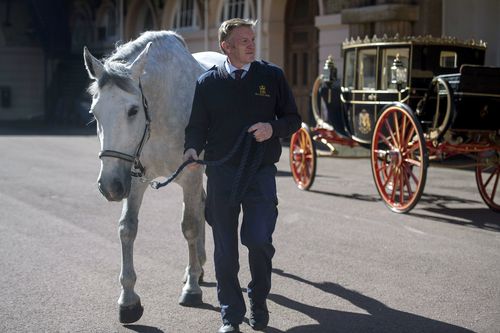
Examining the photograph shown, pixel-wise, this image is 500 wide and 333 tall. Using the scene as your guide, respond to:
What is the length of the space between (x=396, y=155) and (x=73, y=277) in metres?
4.15

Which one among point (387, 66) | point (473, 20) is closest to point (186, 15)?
point (473, 20)

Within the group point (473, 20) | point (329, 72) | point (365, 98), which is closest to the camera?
point (365, 98)

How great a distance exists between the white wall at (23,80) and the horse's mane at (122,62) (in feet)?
93.0

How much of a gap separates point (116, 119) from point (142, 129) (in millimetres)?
215

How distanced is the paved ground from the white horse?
0.29m

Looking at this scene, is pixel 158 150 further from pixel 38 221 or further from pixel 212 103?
pixel 38 221

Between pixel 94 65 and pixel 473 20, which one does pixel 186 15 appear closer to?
pixel 473 20

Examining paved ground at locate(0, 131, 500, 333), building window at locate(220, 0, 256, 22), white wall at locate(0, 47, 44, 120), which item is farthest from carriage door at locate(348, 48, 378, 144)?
white wall at locate(0, 47, 44, 120)

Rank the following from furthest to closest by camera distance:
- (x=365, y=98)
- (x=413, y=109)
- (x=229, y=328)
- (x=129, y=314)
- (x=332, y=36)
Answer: (x=332, y=36), (x=365, y=98), (x=413, y=109), (x=129, y=314), (x=229, y=328)

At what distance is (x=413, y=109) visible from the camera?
8977 mm

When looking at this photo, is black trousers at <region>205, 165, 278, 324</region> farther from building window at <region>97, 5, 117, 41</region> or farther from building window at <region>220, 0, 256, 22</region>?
building window at <region>97, 5, 117, 41</region>

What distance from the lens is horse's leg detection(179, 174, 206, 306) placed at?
5160 mm

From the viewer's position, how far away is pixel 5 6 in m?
32.2

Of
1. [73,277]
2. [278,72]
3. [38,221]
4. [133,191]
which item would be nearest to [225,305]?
[133,191]
